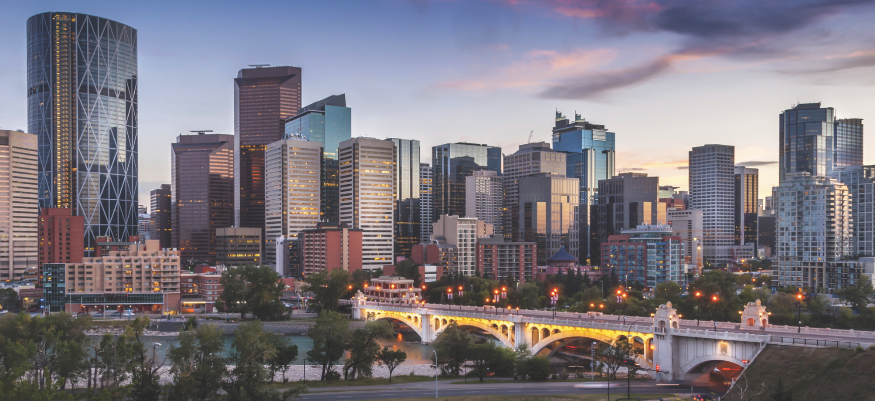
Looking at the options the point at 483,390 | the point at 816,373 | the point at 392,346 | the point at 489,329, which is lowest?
the point at 392,346

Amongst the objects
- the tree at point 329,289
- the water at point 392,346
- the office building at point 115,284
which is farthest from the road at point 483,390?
the office building at point 115,284

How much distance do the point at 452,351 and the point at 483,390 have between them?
19.7m

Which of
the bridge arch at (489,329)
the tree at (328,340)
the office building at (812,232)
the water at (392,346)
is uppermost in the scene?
the office building at (812,232)

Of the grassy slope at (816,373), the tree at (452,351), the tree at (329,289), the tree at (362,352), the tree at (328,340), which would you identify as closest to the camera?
the grassy slope at (816,373)

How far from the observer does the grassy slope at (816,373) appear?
66125 mm

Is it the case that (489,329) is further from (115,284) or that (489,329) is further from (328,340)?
(115,284)

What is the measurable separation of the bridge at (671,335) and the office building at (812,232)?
3809 inches

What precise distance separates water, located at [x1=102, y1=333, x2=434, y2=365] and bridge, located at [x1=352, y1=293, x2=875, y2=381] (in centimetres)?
1245

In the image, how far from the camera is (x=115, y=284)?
181375mm

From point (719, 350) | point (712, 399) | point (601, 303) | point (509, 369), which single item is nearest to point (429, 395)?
point (509, 369)

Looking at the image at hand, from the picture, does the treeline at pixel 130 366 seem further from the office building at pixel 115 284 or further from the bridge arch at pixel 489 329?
the office building at pixel 115 284

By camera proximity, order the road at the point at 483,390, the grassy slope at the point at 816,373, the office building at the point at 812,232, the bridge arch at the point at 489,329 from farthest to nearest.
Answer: the office building at the point at 812,232
the bridge arch at the point at 489,329
the road at the point at 483,390
the grassy slope at the point at 816,373

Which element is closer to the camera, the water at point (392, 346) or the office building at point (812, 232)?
the water at point (392, 346)

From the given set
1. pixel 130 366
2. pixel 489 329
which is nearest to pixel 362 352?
pixel 130 366
